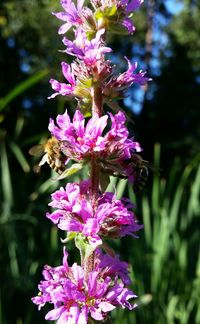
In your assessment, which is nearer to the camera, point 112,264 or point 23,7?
point 112,264

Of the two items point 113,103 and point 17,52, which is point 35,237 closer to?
point 113,103

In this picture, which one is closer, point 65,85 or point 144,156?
point 65,85

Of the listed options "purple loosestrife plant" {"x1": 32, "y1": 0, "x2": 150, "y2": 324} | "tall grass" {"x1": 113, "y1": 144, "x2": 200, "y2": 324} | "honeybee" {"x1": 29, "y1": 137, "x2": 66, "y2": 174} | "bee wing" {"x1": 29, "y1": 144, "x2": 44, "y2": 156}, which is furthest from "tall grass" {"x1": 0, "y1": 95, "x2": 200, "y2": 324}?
"purple loosestrife plant" {"x1": 32, "y1": 0, "x2": 150, "y2": 324}

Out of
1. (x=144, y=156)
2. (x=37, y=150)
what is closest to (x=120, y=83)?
(x=37, y=150)

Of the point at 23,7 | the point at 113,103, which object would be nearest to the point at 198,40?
the point at 23,7

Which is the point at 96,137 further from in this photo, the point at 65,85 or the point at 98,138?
the point at 65,85

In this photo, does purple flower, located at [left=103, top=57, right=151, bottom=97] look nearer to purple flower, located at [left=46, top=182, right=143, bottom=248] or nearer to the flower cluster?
the flower cluster
